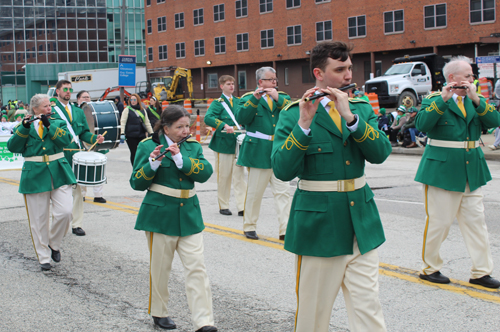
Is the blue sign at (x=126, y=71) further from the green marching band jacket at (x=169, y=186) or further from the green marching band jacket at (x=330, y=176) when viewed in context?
the green marching band jacket at (x=330, y=176)

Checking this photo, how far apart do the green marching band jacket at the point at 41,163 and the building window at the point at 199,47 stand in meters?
51.1

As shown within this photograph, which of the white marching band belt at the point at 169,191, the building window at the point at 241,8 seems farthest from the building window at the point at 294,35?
the white marching band belt at the point at 169,191

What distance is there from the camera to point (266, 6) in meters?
50.4

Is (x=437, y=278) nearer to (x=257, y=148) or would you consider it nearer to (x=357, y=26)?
(x=257, y=148)

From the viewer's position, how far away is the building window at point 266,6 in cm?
5016

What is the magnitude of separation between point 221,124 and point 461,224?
181 inches

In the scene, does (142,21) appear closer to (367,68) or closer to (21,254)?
(367,68)

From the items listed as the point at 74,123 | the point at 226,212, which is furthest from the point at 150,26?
the point at 74,123

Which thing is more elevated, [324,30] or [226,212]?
[324,30]

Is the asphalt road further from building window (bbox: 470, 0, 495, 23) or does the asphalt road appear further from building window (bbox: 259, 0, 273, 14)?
building window (bbox: 259, 0, 273, 14)

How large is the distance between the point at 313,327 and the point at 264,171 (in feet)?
14.1

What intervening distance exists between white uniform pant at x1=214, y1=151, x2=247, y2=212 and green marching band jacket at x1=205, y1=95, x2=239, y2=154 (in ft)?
0.44

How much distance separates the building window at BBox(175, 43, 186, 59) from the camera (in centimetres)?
5900

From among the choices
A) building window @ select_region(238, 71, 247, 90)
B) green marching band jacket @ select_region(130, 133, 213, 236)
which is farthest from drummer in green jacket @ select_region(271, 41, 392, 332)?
building window @ select_region(238, 71, 247, 90)
